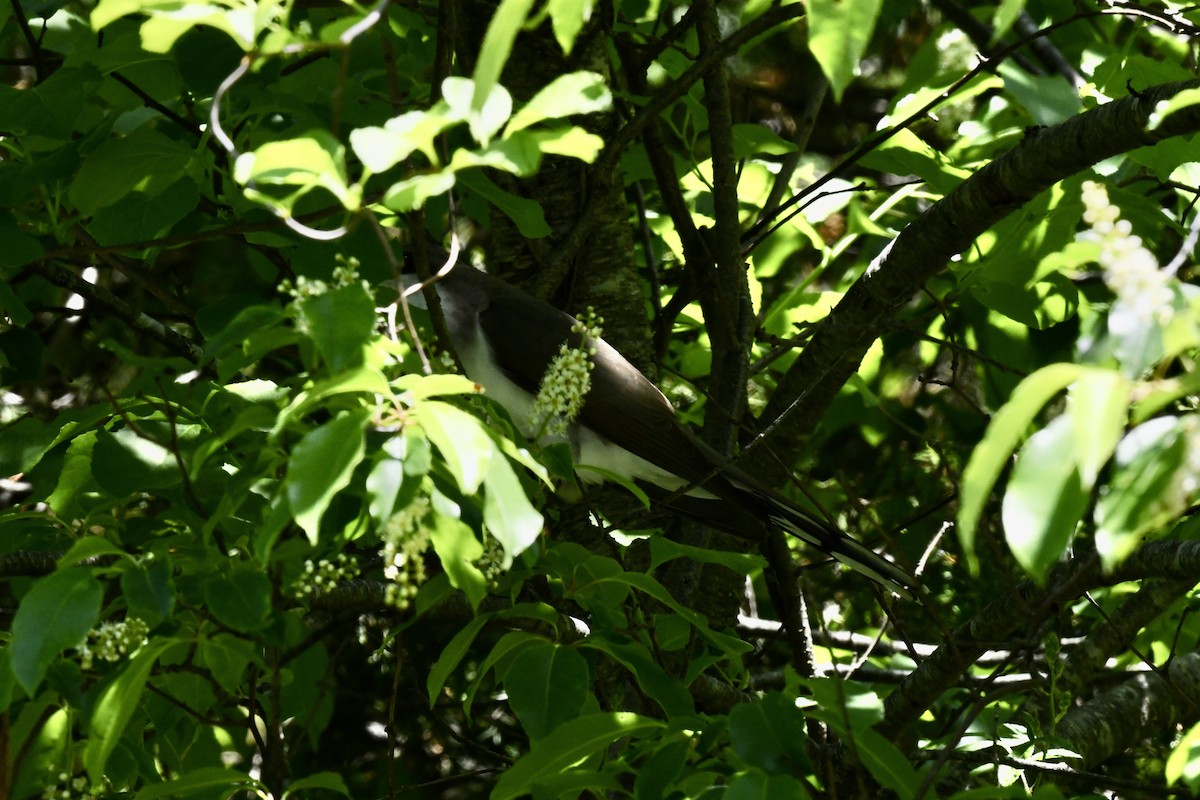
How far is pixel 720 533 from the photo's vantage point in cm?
367

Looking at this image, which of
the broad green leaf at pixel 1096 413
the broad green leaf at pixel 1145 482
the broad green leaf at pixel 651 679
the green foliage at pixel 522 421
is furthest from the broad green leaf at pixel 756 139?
the broad green leaf at pixel 1096 413

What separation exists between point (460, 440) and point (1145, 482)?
0.66 m

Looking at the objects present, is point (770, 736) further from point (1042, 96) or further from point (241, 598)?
point (1042, 96)

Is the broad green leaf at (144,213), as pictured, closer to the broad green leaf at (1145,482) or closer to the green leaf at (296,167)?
the green leaf at (296,167)

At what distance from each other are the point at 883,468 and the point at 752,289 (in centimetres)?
127

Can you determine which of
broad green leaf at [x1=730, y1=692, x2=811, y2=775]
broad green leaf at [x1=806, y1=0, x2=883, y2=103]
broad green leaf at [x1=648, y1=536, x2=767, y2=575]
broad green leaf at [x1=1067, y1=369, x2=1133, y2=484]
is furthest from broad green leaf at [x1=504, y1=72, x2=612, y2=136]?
broad green leaf at [x1=648, y1=536, x2=767, y2=575]

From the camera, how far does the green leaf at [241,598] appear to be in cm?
162

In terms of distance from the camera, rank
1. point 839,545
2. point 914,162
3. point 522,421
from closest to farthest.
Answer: point 914,162 → point 839,545 → point 522,421

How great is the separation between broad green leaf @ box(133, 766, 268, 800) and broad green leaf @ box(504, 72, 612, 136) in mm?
1076

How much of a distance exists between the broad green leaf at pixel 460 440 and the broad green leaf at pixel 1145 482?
1.97 ft

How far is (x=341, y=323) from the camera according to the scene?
1461 millimetres

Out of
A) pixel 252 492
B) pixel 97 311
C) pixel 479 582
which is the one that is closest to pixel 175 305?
pixel 97 311

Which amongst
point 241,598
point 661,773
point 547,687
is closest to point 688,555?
point 547,687

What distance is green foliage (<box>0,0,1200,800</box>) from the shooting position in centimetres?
137
